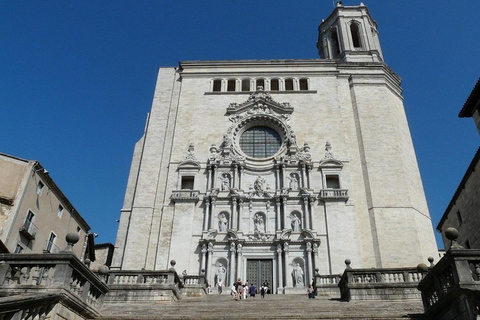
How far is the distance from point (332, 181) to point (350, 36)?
15.3m

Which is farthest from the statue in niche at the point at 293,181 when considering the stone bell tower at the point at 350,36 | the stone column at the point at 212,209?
the stone bell tower at the point at 350,36

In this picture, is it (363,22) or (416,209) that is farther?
(363,22)

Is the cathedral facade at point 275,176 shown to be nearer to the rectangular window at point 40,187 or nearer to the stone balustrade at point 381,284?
the rectangular window at point 40,187

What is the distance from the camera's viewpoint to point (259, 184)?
25.7m

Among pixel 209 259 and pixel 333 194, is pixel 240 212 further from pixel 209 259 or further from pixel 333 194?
pixel 333 194

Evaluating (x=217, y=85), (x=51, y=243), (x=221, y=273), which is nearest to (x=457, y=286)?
(x=221, y=273)

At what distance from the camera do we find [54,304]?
27.1 feet

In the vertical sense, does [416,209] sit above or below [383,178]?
below

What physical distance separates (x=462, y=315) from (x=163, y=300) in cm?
1033

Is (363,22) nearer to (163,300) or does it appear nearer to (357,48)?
(357,48)

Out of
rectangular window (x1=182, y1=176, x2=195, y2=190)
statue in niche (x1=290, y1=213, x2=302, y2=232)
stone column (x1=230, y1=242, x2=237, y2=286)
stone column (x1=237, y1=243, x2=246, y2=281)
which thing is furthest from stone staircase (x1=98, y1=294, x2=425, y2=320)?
rectangular window (x1=182, y1=176, x2=195, y2=190)

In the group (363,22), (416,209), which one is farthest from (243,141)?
(363,22)

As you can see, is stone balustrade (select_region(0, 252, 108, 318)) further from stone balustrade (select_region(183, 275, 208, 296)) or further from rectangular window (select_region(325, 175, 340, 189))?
rectangular window (select_region(325, 175, 340, 189))

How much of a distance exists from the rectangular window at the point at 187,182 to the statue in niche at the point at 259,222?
183 inches
